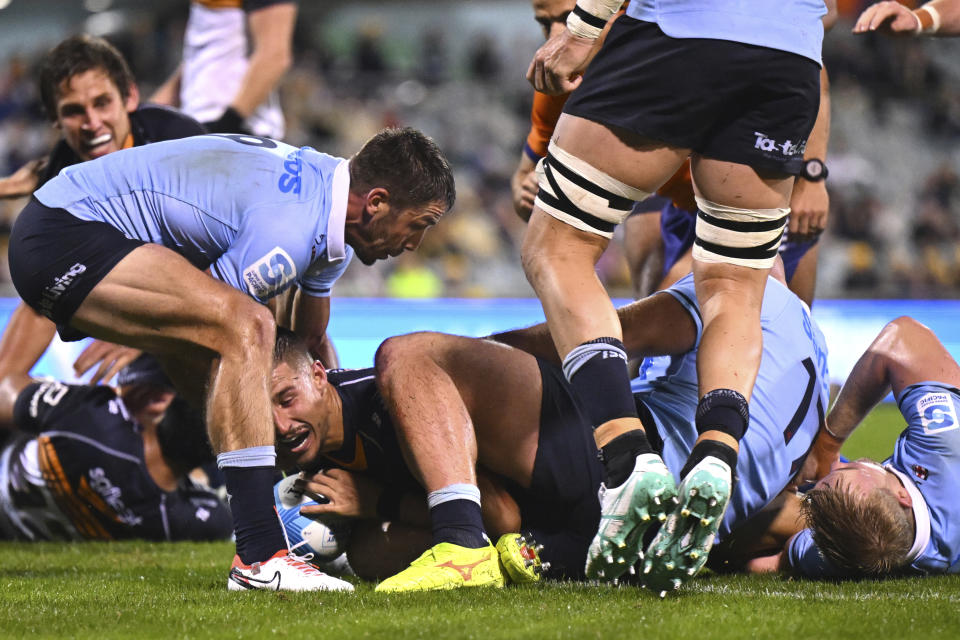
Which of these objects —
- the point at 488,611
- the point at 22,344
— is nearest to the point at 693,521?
the point at 488,611

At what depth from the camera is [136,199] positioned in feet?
12.3

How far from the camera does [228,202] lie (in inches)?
144

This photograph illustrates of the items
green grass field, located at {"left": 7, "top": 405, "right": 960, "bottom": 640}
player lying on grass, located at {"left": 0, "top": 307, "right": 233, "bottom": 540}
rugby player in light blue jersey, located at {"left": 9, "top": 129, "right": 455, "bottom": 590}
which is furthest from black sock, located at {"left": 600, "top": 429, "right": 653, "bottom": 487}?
player lying on grass, located at {"left": 0, "top": 307, "right": 233, "bottom": 540}

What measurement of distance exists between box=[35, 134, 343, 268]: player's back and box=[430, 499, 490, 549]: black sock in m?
0.93

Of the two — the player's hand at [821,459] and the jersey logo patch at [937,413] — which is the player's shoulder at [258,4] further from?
the jersey logo patch at [937,413]

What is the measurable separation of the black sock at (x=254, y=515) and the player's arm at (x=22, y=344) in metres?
2.39

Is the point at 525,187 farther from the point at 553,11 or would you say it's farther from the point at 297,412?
the point at 297,412

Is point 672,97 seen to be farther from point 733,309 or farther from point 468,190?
point 468,190

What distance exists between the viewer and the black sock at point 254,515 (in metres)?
3.28

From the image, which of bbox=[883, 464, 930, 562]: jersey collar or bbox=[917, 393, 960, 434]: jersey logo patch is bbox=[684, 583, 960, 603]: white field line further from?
bbox=[917, 393, 960, 434]: jersey logo patch

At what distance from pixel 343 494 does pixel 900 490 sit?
1.69 m

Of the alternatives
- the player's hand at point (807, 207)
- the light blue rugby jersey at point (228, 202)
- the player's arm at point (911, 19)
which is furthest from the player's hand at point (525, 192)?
the player's arm at point (911, 19)

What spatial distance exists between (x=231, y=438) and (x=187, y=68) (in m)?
4.06

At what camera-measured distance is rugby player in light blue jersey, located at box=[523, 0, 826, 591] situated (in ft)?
9.89
